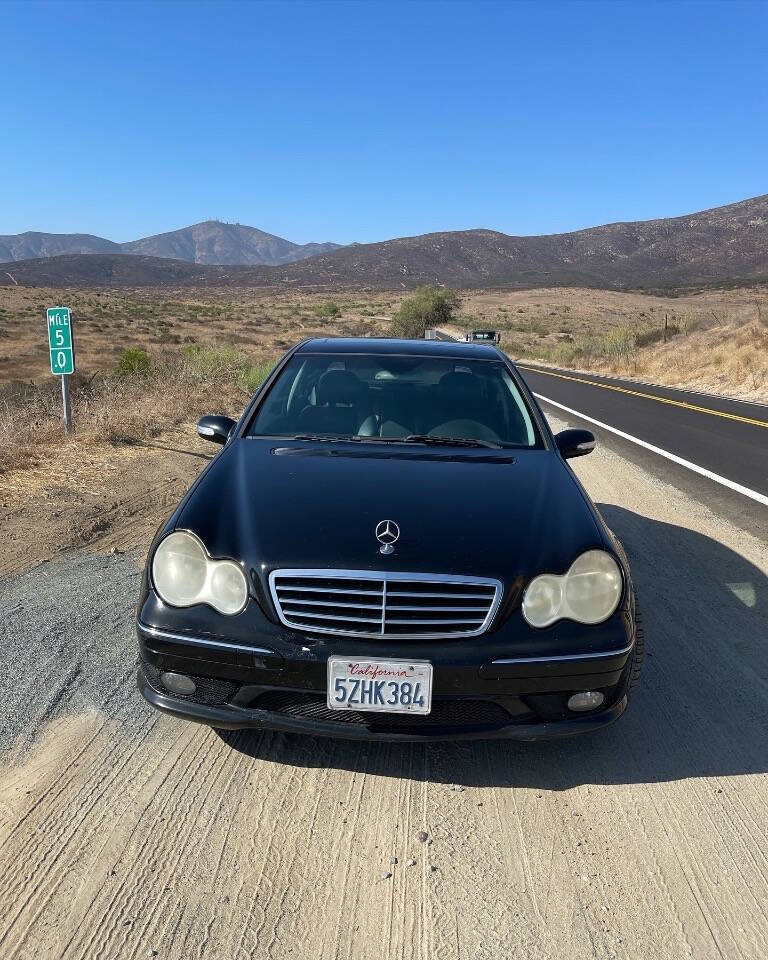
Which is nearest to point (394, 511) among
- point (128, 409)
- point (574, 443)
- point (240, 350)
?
point (574, 443)

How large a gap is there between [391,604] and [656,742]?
132cm

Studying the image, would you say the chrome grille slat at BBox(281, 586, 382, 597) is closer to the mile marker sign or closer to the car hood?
the car hood

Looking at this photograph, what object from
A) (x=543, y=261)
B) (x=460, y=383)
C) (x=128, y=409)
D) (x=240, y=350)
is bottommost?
(x=240, y=350)

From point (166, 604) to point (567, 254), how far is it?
179211 millimetres

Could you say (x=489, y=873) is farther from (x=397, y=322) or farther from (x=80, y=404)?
(x=397, y=322)

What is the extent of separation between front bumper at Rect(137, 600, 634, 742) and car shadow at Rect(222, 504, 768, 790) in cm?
31

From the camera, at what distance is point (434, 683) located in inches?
107

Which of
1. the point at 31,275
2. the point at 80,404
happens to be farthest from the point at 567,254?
the point at 80,404

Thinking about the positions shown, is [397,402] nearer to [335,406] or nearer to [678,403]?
[335,406]

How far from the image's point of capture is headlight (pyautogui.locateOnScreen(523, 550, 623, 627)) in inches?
111

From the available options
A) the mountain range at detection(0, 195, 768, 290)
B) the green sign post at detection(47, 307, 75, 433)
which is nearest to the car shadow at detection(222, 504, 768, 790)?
the green sign post at detection(47, 307, 75, 433)

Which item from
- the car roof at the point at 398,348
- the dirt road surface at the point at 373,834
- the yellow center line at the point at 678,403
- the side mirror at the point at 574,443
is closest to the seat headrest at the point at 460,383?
the car roof at the point at 398,348

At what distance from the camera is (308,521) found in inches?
120

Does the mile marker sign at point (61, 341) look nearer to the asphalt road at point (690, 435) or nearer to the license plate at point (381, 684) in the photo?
the asphalt road at point (690, 435)
